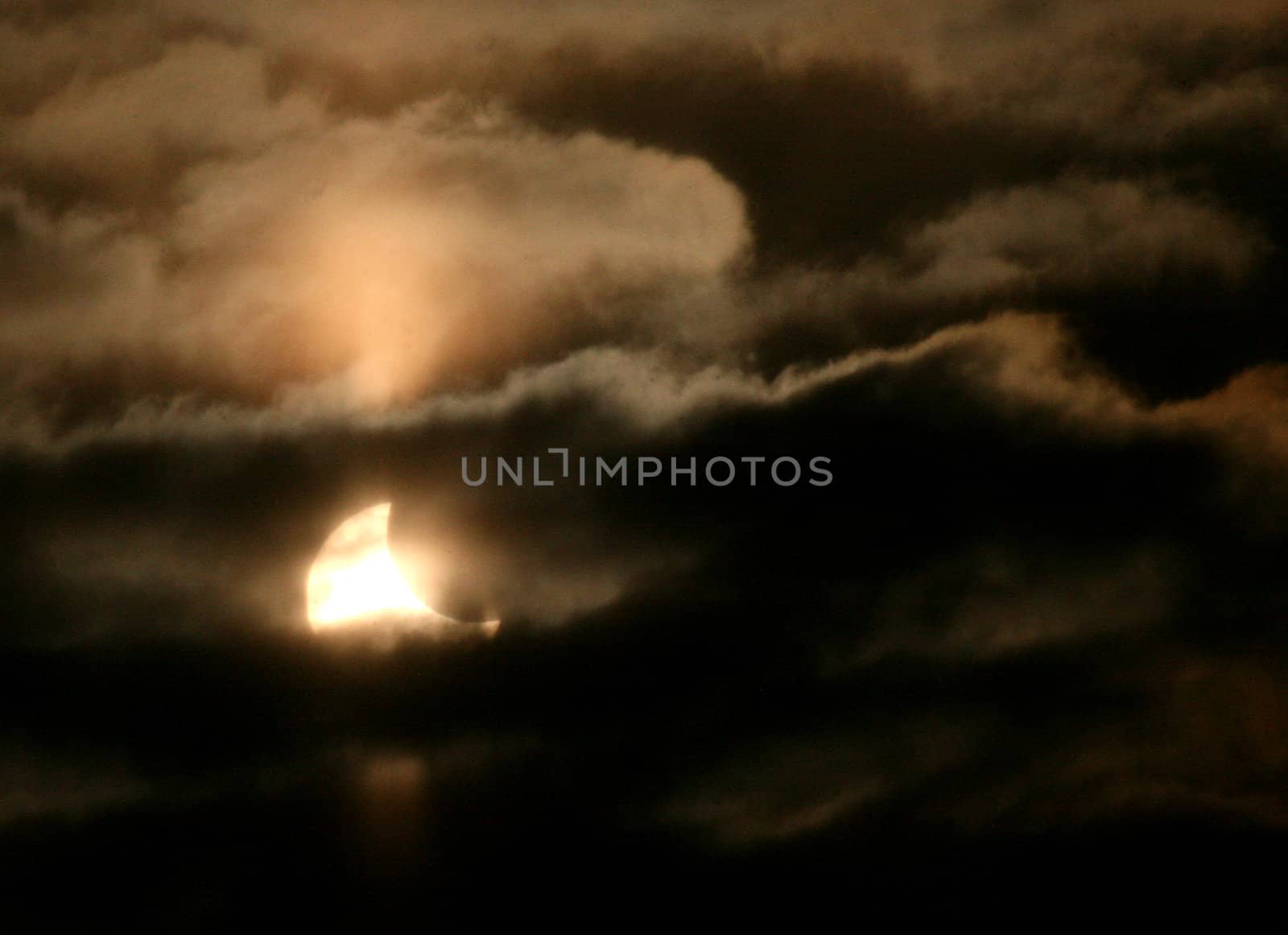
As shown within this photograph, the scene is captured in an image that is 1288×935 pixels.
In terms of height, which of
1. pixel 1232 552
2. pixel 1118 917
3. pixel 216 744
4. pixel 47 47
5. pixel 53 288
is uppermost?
pixel 47 47

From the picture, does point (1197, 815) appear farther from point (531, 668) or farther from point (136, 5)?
point (136, 5)

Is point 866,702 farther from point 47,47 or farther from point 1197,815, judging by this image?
point 47,47

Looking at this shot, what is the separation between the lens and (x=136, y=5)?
16.2ft

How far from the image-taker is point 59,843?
4.70 metres

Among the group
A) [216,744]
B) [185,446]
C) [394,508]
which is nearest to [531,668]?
[394,508]

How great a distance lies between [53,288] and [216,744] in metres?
1.67

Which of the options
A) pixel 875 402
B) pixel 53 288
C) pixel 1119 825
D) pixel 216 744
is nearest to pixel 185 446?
pixel 53 288

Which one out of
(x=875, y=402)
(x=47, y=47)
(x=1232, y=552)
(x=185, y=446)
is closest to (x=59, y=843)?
(x=185, y=446)

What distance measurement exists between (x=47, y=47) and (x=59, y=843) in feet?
8.96

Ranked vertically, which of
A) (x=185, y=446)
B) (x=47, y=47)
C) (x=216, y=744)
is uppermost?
(x=47, y=47)

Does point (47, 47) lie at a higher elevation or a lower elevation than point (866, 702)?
higher

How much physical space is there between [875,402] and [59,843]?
10.3ft

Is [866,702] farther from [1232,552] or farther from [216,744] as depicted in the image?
[216,744]

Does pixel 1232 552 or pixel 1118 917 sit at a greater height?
pixel 1232 552
